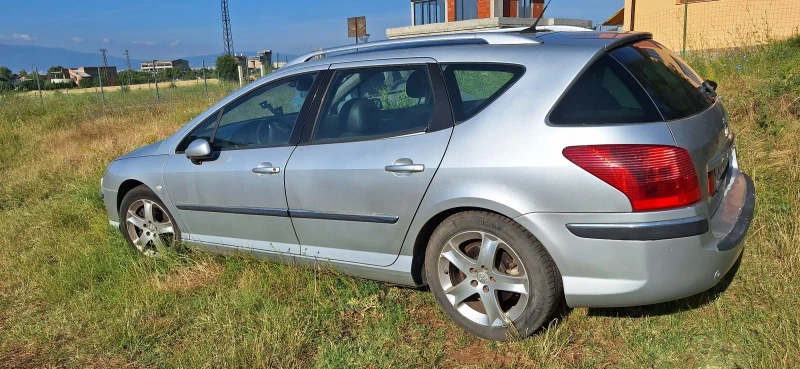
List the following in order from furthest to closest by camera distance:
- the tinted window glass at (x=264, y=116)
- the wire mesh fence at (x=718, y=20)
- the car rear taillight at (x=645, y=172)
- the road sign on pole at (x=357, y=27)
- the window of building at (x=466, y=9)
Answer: the window of building at (x=466, y=9)
the wire mesh fence at (x=718, y=20)
the road sign on pole at (x=357, y=27)
the tinted window glass at (x=264, y=116)
the car rear taillight at (x=645, y=172)

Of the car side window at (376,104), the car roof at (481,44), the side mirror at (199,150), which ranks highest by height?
the car roof at (481,44)

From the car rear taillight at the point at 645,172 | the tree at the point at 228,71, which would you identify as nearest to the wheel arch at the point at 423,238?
the car rear taillight at the point at 645,172

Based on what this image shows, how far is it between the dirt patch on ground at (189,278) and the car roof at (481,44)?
5.42 feet

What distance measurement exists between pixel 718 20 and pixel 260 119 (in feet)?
55.3

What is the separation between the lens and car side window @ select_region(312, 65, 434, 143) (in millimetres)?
3225

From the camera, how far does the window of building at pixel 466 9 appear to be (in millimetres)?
36312

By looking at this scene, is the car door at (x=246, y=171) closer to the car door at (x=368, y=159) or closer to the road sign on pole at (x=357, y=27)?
the car door at (x=368, y=159)

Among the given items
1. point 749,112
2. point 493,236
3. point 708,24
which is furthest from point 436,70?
point 708,24

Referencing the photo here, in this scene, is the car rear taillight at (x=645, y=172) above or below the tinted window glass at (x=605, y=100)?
below

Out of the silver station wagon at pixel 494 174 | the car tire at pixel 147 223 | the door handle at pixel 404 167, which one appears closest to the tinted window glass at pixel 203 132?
the silver station wagon at pixel 494 174

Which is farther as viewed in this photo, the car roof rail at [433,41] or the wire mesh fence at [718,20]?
the wire mesh fence at [718,20]

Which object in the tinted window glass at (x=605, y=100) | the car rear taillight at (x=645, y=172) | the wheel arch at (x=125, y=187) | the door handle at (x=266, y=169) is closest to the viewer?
the car rear taillight at (x=645, y=172)

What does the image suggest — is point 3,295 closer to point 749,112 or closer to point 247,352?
point 247,352

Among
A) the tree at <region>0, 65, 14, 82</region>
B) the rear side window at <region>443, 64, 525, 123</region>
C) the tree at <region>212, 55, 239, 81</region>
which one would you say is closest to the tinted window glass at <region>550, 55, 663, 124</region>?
the rear side window at <region>443, 64, 525, 123</region>
